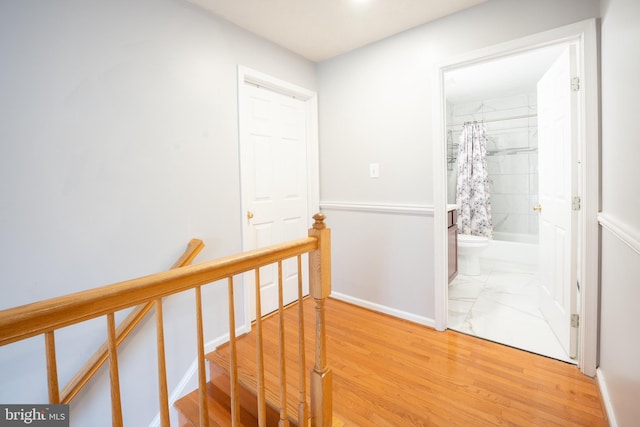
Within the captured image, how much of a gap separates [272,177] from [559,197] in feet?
7.13

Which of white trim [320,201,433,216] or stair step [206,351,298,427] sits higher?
white trim [320,201,433,216]

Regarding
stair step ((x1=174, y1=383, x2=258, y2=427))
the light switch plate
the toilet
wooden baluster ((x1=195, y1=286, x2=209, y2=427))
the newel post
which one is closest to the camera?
wooden baluster ((x1=195, y1=286, x2=209, y2=427))

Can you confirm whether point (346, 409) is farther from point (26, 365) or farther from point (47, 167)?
point (47, 167)

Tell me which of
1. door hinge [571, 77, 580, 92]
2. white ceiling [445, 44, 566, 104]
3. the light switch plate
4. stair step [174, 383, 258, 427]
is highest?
white ceiling [445, 44, 566, 104]

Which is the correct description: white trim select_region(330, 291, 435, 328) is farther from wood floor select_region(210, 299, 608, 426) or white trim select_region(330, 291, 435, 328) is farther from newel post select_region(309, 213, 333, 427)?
newel post select_region(309, 213, 333, 427)

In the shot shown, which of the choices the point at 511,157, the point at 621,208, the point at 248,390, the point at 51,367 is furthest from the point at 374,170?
the point at 511,157

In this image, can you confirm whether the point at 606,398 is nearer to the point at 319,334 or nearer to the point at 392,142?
the point at 319,334

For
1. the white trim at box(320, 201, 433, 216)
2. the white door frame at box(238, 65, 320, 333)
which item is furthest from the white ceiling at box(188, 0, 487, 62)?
the white trim at box(320, 201, 433, 216)

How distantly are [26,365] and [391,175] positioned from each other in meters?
2.51

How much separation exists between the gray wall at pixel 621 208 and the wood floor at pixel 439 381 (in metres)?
0.22

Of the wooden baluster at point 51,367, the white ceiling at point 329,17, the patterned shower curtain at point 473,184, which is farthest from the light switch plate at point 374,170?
the patterned shower curtain at point 473,184

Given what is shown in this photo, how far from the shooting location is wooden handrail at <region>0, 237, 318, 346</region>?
0.63m

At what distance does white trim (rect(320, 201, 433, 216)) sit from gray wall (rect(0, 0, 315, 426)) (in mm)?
1028

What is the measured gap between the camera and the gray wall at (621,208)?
1112mm
